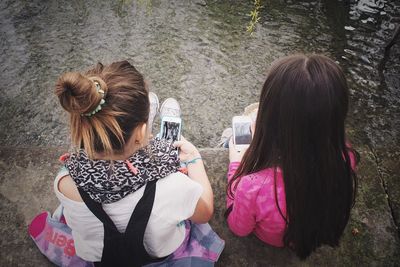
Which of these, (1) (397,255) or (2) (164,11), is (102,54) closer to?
(2) (164,11)

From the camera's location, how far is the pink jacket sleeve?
1.54 m

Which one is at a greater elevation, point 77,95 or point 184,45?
point 77,95

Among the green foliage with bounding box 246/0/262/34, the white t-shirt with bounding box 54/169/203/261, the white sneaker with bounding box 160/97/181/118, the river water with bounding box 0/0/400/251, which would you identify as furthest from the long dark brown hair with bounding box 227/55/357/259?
the green foliage with bounding box 246/0/262/34

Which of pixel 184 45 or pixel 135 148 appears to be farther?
pixel 184 45

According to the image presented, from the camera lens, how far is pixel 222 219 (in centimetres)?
200

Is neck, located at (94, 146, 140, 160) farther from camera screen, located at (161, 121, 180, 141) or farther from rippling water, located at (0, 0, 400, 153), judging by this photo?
rippling water, located at (0, 0, 400, 153)

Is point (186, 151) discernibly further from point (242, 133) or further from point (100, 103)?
point (100, 103)

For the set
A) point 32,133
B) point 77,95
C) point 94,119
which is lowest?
point 32,133

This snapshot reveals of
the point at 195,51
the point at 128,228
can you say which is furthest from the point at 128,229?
the point at 195,51

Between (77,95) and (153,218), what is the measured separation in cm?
59

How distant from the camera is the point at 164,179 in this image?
4.58ft

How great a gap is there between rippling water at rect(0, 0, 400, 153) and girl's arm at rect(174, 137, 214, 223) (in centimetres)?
111

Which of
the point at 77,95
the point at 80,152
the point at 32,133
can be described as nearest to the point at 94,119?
the point at 77,95

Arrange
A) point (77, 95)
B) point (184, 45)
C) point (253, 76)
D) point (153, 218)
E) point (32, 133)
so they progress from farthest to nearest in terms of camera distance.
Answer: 1. point (184, 45)
2. point (253, 76)
3. point (32, 133)
4. point (153, 218)
5. point (77, 95)
